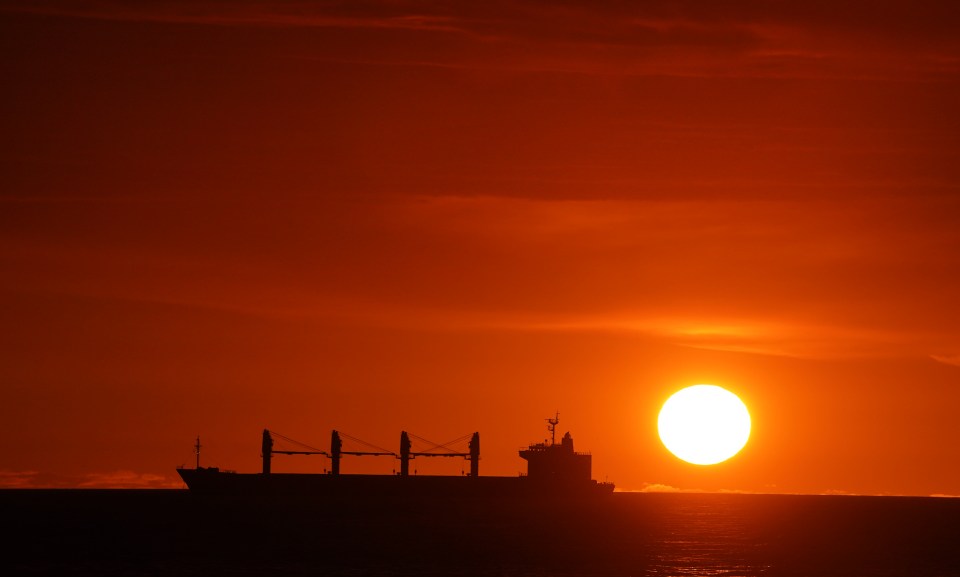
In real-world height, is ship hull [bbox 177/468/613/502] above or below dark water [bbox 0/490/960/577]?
above

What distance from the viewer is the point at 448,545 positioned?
304ft

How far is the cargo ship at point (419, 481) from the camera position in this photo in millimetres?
164875

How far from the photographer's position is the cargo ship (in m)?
165

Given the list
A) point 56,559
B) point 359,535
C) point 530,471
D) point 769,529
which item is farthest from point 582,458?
point 56,559

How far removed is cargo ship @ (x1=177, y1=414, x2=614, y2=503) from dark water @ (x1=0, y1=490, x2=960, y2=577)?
17638 mm

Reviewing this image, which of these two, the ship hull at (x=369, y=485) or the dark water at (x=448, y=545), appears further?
the ship hull at (x=369, y=485)

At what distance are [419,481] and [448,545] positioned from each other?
80.4 metres

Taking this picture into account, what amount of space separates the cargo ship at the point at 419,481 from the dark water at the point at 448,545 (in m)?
17.6

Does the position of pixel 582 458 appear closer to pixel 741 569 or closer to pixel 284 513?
pixel 284 513

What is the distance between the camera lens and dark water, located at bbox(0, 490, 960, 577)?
76625 millimetres

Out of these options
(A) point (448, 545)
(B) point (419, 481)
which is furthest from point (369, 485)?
(A) point (448, 545)

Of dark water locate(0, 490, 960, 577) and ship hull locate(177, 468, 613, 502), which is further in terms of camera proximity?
ship hull locate(177, 468, 613, 502)

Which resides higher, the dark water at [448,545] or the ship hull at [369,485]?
the ship hull at [369,485]

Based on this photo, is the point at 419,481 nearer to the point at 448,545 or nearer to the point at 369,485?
the point at 369,485
